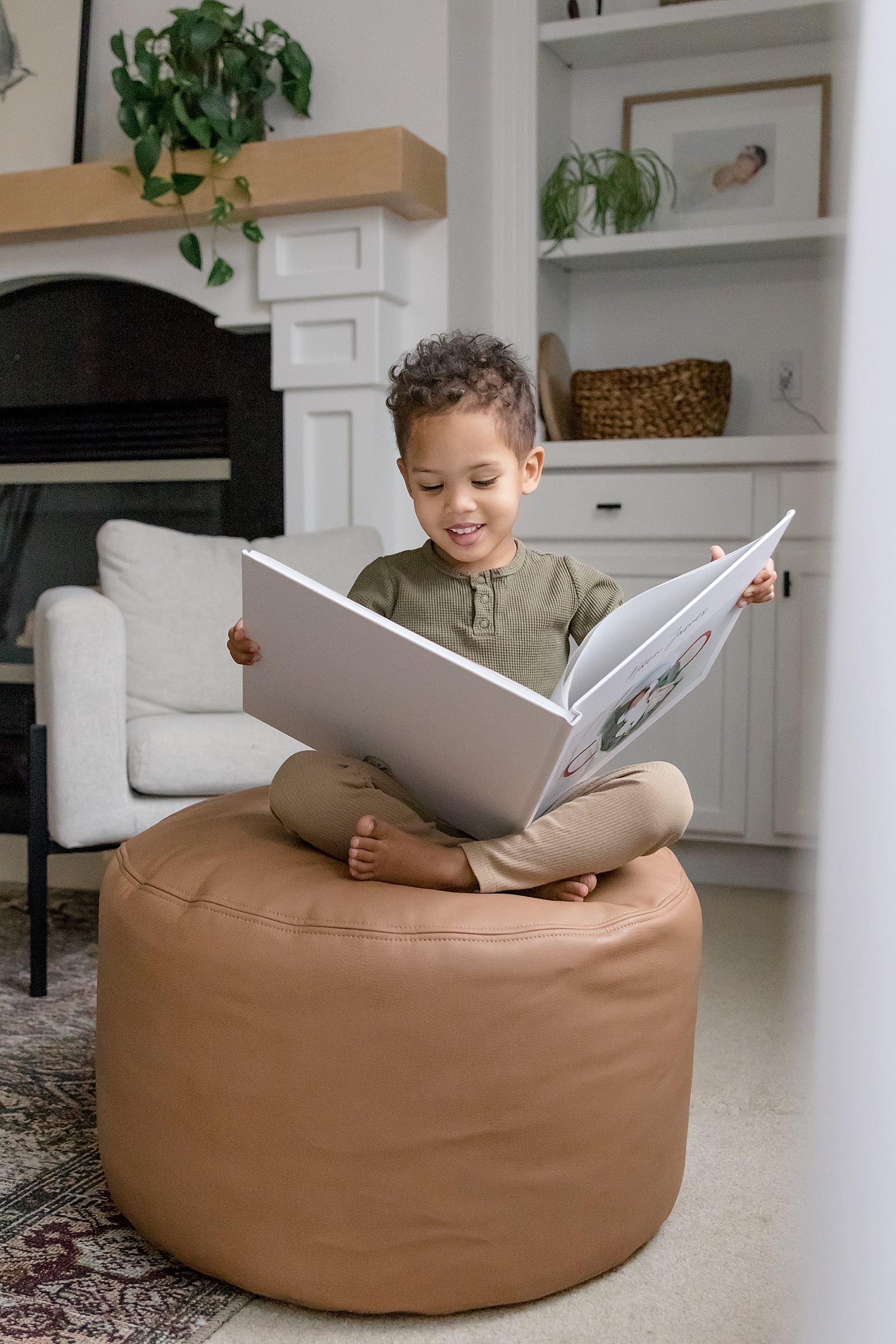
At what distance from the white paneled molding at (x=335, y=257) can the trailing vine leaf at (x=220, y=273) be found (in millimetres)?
74

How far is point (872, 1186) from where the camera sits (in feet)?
1.58

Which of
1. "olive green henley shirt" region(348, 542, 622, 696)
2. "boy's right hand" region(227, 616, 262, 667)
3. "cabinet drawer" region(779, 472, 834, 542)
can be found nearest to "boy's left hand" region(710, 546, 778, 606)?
"olive green henley shirt" region(348, 542, 622, 696)

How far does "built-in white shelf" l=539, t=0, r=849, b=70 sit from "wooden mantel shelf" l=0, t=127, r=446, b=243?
460 mm

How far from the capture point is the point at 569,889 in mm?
1153

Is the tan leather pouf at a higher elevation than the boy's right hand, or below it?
below

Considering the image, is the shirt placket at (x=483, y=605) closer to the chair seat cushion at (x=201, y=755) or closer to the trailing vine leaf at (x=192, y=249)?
the chair seat cushion at (x=201, y=755)

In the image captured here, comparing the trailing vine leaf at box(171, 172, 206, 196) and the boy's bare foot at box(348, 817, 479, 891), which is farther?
the trailing vine leaf at box(171, 172, 206, 196)

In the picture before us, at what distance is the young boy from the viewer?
1134 mm

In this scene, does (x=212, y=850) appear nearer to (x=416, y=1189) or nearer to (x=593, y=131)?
(x=416, y=1189)

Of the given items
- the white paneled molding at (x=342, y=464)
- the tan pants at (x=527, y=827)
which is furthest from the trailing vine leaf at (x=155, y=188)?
the tan pants at (x=527, y=827)

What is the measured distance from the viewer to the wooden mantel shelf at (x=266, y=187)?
2398 mm

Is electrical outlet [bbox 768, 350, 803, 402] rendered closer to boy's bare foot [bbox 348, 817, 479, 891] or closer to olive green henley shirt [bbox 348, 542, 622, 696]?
olive green henley shirt [bbox 348, 542, 622, 696]

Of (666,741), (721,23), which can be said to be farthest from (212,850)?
(721,23)

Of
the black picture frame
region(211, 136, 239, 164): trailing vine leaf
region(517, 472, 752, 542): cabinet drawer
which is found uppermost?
the black picture frame
